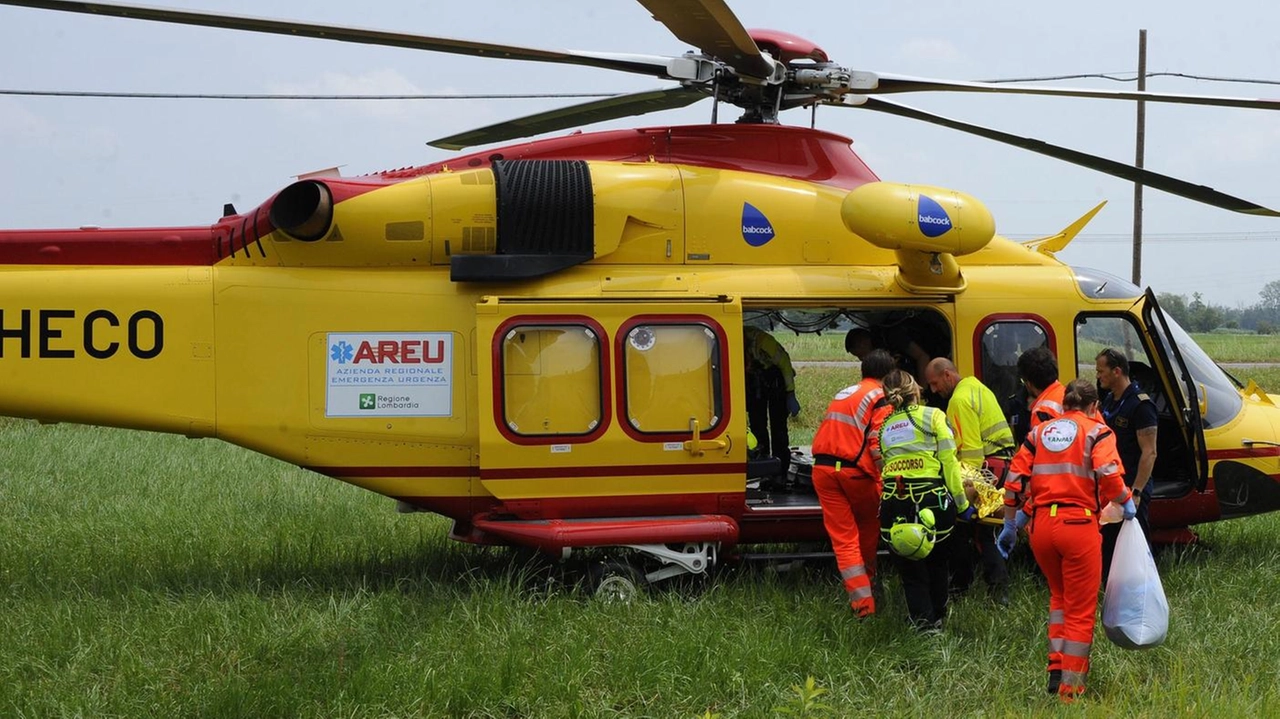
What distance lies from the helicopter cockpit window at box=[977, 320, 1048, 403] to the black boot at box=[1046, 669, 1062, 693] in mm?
2422

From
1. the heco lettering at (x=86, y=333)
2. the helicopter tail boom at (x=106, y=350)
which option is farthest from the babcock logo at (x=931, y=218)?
the heco lettering at (x=86, y=333)

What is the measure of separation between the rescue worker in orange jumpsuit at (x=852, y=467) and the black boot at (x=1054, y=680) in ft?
3.52

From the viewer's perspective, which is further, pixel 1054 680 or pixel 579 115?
pixel 579 115

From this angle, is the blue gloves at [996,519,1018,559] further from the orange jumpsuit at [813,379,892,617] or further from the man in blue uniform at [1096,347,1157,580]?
the orange jumpsuit at [813,379,892,617]

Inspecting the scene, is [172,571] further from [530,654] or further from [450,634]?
[530,654]

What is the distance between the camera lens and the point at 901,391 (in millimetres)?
6484

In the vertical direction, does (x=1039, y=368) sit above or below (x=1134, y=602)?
above

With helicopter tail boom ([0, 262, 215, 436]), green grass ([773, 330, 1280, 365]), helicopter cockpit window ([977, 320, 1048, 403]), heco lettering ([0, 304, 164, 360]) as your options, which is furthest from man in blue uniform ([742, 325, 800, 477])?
green grass ([773, 330, 1280, 365])

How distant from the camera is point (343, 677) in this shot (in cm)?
576

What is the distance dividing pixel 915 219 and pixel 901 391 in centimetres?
141

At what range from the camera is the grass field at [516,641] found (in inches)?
219

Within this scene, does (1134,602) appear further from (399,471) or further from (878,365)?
(399,471)

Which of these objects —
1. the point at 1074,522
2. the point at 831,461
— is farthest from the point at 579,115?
the point at 1074,522

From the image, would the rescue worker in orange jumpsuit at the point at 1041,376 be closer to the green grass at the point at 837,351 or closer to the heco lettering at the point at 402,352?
the heco lettering at the point at 402,352
